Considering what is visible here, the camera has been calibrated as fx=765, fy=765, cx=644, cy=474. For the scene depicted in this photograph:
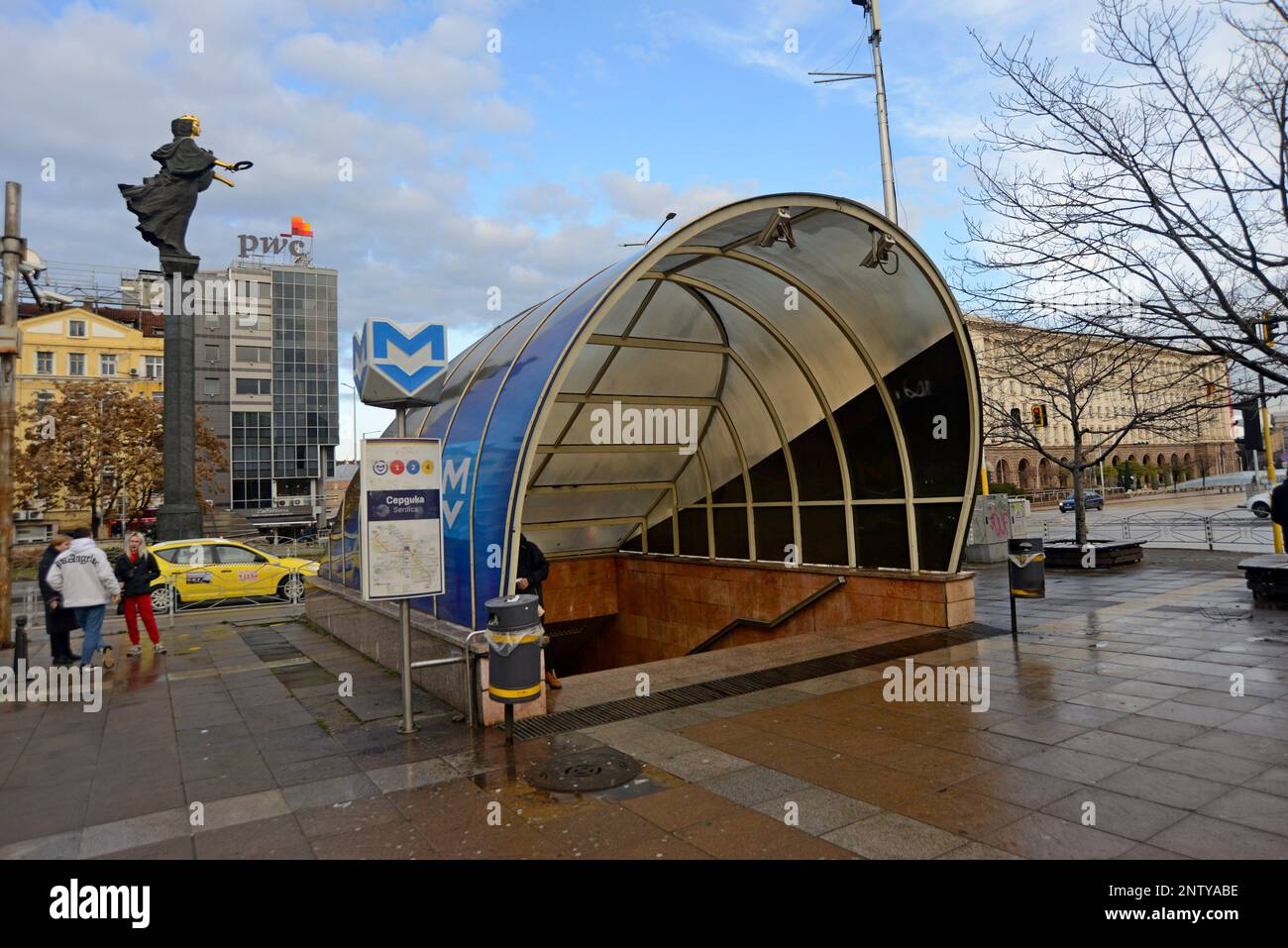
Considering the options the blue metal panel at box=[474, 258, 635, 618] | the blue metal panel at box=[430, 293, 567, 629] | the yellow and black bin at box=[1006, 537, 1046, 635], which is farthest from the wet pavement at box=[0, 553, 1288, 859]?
the blue metal panel at box=[474, 258, 635, 618]

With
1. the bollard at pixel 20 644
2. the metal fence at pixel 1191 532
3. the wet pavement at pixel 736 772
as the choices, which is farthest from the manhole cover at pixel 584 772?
the metal fence at pixel 1191 532

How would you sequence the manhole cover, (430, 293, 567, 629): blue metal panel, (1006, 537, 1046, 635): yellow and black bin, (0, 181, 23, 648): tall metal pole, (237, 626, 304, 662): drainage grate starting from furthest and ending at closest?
(0, 181, 23, 648): tall metal pole → (237, 626, 304, 662): drainage grate → (1006, 537, 1046, 635): yellow and black bin → (430, 293, 567, 629): blue metal panel → the manhole cover

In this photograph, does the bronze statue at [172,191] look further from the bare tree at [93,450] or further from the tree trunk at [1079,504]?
the tree trunk at [1079,504]

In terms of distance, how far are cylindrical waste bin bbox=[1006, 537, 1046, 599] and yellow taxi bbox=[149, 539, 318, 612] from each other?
13689mm

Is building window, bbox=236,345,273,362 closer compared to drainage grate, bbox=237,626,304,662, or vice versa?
drainage grate, bbox=237,626,304,662

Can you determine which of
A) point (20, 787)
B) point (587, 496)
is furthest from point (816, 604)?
point (20, 787)

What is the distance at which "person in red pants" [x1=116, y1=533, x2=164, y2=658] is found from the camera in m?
10.7

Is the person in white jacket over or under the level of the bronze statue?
under

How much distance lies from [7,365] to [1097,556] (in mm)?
20772

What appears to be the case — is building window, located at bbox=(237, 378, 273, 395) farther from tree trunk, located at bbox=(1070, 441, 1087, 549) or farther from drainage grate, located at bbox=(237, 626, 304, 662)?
tree trunk, located at bbox=(1070, 441, 1087, 549)

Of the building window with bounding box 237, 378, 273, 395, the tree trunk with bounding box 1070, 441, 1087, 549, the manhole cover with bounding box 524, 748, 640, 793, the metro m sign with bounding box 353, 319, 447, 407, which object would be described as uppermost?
the building window with bounding box 237, 378, 273, 395

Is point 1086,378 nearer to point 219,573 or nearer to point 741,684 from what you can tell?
point 741,684
